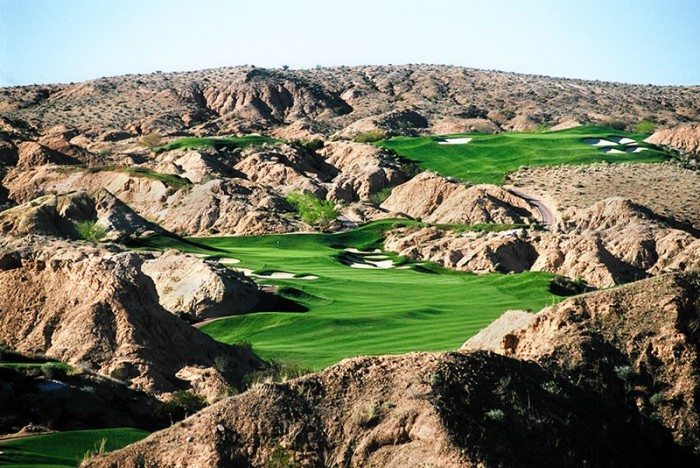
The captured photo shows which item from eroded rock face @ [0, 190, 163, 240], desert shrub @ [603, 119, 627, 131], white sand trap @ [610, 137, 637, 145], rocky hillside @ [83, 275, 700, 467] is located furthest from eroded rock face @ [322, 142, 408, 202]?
rocky hillside @ [83, 275, 700, 467]

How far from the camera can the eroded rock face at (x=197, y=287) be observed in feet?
129

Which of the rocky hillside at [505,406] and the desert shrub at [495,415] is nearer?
the rocky hillside at [505,406]

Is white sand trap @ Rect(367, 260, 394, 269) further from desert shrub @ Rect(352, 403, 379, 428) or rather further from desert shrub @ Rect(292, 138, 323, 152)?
desert shrub @ Rect(352, 403, 379, 428)

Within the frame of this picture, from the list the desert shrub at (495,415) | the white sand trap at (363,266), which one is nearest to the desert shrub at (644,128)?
the white sand trap at (363,266)

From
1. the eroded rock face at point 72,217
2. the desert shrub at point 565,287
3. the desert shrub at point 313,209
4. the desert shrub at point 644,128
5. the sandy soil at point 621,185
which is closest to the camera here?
the desert shrub at point 565,287

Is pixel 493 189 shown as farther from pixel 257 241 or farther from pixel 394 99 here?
pixel 394 99

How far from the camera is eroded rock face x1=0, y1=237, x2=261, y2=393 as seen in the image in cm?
2423

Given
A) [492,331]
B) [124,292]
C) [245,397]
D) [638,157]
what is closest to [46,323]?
[124,292]

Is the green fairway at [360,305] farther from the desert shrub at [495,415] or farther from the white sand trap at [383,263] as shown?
the desert shrub at [495,415]

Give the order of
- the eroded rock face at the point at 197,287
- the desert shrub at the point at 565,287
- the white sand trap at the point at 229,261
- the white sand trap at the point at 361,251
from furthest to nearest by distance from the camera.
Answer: the white sand trap at the point at 361,251 → the white sand trap at the point at 229,261 → the desert shrub at the point at 565,287 → the eroded rock face at the point at 197,287

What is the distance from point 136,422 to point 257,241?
2016 inches

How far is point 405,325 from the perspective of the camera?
36.9 metres

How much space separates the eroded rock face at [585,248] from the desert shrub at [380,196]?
17751mm

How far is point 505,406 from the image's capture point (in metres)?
14.4
